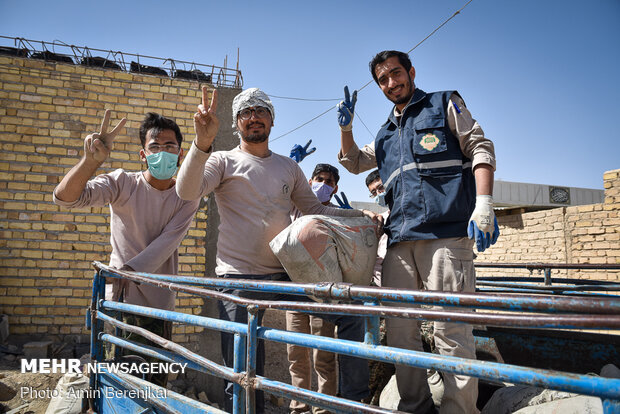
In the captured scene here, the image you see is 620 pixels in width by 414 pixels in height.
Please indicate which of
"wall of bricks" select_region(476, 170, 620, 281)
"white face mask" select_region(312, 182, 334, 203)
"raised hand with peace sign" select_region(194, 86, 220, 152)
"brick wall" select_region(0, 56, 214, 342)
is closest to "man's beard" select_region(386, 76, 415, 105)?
"raised hand with peace sign" select_region(194, 86, 220, 152)

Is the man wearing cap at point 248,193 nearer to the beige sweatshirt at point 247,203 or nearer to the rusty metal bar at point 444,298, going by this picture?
the beige sweatshirt at point 247,203

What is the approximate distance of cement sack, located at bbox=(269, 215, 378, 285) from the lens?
173 centimetres

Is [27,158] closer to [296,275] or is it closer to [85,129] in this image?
[85,129]

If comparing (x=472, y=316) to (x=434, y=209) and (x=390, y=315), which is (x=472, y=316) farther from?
(x=434, y=209)

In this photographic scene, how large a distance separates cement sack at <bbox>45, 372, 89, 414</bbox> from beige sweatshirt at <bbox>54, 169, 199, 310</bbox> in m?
0.74

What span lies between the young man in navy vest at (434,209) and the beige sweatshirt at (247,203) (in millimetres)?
343

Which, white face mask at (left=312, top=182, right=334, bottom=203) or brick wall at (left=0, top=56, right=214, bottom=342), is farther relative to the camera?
brick wall at (left=0, top=56, right=214, bottom=342)

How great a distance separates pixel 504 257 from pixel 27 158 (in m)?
8.63

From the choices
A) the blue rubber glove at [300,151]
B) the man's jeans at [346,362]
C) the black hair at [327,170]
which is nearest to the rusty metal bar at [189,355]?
the man's jeans at [346,362]

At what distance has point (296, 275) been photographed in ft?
5.80

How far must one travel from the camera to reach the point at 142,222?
243 centimetres

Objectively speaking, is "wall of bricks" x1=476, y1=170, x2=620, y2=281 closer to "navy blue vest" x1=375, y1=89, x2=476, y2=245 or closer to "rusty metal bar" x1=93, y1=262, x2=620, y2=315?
"navy blue vest" x1=375, y1=89, x2=476, y2=245

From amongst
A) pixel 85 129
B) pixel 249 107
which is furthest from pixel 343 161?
pixel 85 129

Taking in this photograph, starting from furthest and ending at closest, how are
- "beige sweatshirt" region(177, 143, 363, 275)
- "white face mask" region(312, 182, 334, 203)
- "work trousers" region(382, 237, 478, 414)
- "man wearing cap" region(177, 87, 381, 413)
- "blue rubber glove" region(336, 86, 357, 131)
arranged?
"white face mask" region(312, 182, 334, 203)
"blue rubber glove" region(336, 86, 357, 131)
"beige sweatshirt" region(177, 143, 363, 275)
"man wearing cap" region(177, 87, 381, 413)
"work trousers" region(382, 237, 478, 414)
